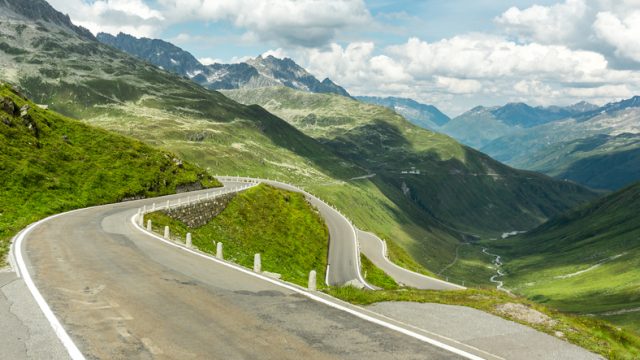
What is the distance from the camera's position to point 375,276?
79.4 m

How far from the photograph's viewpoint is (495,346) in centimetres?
1438

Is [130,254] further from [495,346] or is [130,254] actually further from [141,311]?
[495,346]

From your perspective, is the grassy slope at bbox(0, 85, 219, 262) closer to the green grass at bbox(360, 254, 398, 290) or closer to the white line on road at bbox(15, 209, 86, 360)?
the white line on road at bbox(15, 209, 86, 360)

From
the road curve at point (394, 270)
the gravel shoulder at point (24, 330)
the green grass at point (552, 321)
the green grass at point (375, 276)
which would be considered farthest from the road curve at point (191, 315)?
the green grass at point (375, 276)

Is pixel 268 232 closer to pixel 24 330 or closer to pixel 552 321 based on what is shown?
pixel 552 321

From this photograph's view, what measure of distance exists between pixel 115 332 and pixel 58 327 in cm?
185

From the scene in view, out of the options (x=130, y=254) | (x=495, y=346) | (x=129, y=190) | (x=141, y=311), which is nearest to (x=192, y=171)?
(x=129, y=190)

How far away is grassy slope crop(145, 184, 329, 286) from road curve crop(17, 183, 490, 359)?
19.4 m

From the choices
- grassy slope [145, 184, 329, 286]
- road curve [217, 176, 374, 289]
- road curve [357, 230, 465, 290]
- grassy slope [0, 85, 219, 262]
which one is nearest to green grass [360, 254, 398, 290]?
road curve [217, 176, 374, 289]

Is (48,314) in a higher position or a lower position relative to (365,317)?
lower

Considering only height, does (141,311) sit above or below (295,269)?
above

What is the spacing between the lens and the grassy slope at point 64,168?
48.4 metres

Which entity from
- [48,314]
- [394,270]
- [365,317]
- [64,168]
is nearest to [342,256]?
[394,270]

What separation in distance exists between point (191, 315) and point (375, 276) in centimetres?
6563
